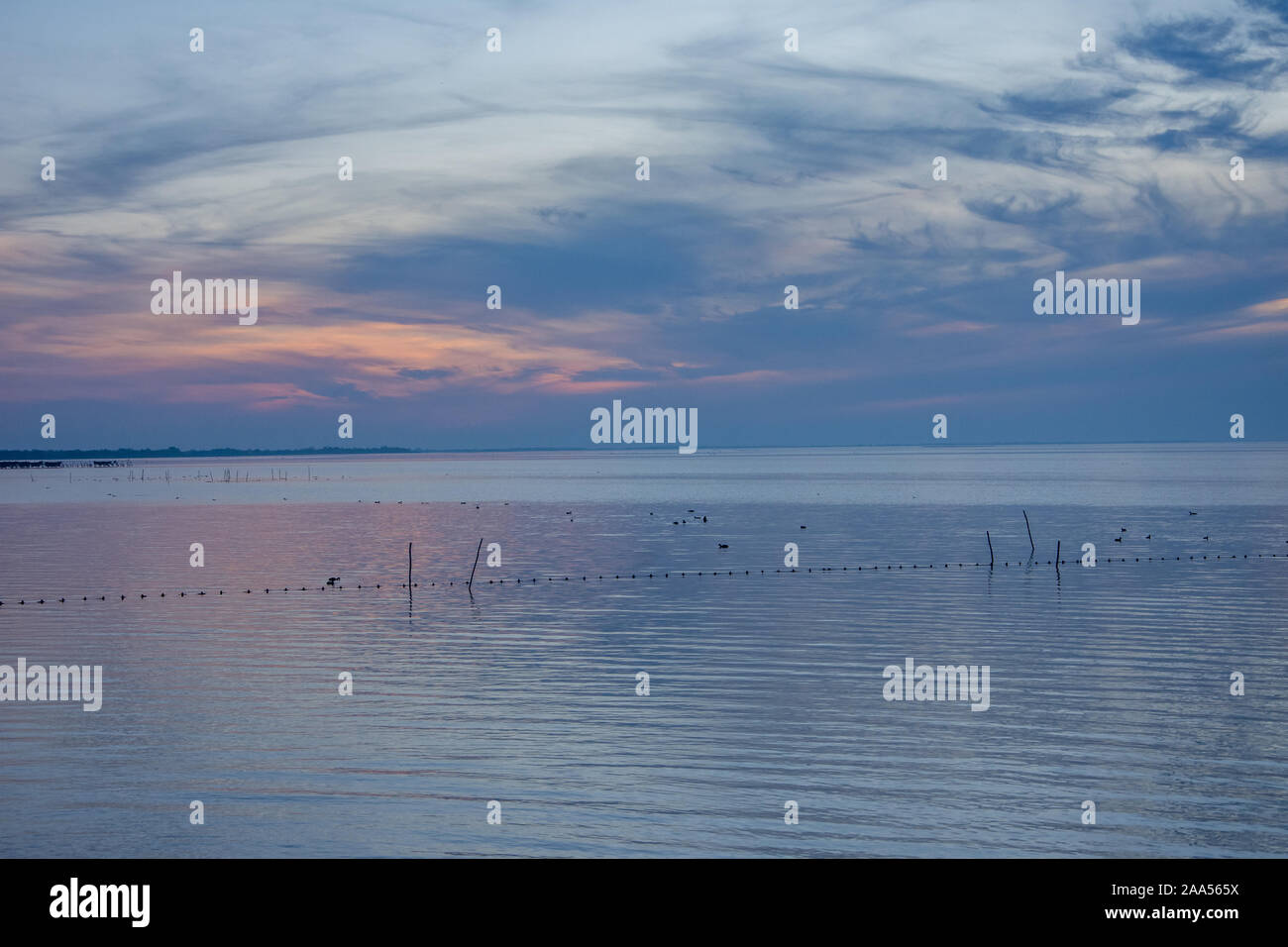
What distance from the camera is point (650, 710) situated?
27.0 metres

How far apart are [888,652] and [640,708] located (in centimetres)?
1055

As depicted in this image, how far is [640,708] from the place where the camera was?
27.2 m

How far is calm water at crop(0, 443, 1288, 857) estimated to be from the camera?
18.5m

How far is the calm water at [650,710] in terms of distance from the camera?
18.5 m

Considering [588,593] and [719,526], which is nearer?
[588,593]
